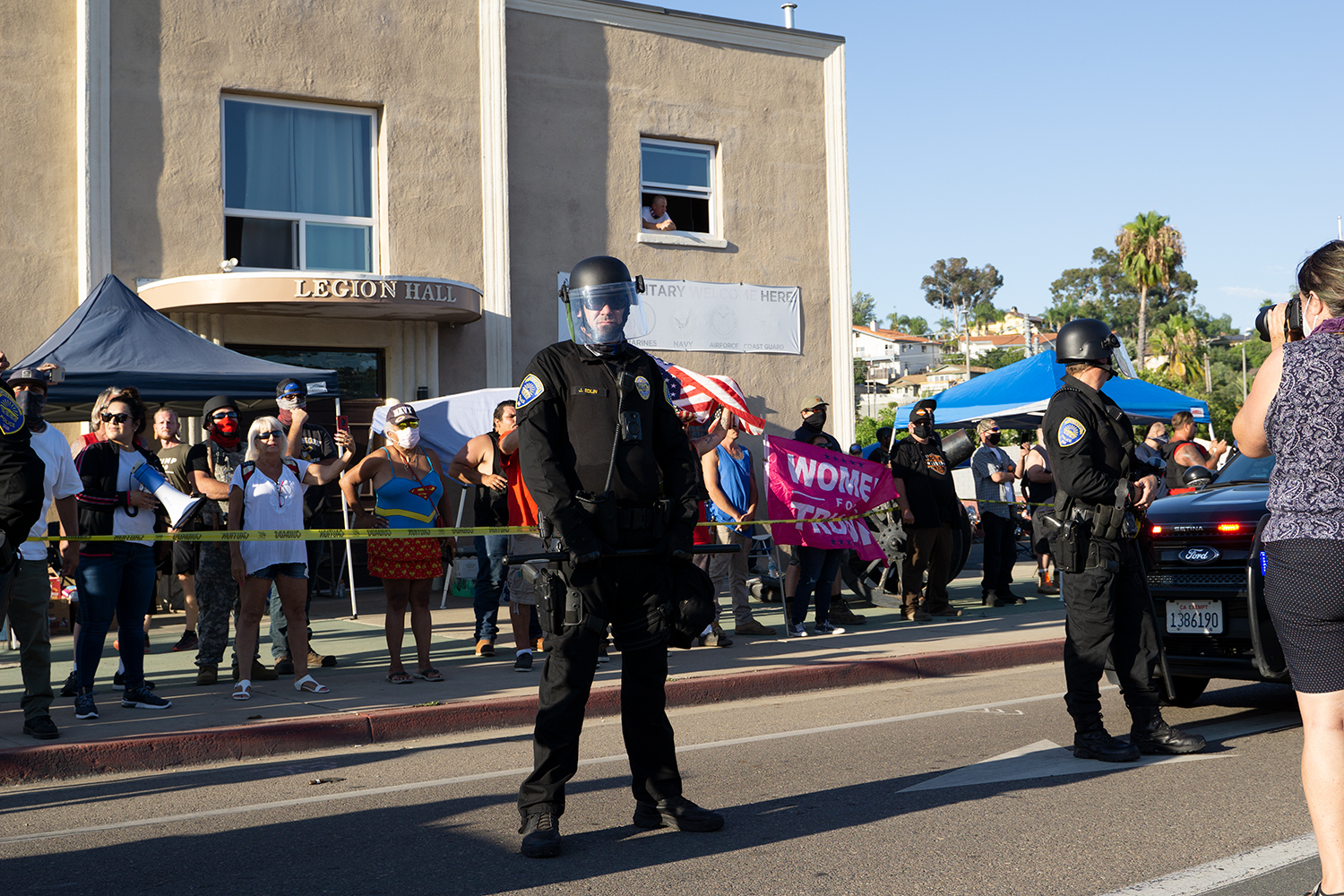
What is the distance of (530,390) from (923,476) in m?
7.73

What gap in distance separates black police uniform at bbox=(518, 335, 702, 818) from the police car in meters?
3.30

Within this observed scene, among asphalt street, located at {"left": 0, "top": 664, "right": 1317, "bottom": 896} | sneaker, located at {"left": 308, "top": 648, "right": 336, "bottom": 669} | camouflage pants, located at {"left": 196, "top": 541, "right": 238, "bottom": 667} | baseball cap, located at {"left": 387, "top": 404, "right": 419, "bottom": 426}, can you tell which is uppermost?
baseball cap, located at {"left": 387, "top": 404, "right": 419, "bottom": 426}

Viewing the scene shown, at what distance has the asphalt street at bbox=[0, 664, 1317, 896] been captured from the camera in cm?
432

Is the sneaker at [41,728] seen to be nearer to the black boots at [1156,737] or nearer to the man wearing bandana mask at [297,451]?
the man wearing bandana mask at [297,451]

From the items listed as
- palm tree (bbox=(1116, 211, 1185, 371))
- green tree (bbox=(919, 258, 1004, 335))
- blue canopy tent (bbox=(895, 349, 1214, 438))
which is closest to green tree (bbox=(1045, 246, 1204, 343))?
green tree (bbox=(919, 258, 1004, 335))

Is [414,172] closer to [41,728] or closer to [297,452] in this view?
[297,452]

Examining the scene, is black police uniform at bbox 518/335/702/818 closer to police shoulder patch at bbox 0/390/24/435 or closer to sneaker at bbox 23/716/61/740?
police shoulder patch at bbox 0/390/24/435

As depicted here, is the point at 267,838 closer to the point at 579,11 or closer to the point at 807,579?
the point at 807,579

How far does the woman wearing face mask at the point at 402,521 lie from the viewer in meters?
8.31

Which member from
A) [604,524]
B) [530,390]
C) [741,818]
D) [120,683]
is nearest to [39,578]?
[120,683]

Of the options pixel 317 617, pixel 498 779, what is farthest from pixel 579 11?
pixel 498 779

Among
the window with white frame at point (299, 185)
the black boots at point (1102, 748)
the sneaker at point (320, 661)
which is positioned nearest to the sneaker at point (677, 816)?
the black boots at point (1102, 748)

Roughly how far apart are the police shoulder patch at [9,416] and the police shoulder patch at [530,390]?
2911 millimetres

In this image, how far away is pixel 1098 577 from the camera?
19.5 feet
